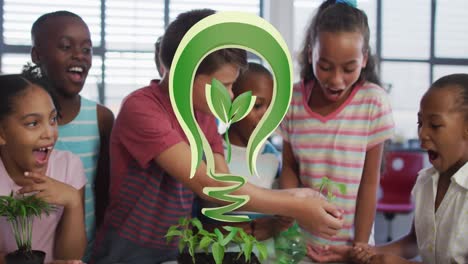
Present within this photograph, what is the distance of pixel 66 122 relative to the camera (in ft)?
4.45

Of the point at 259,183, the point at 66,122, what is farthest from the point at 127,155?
the point at 259,183

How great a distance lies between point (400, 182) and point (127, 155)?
3.14 m

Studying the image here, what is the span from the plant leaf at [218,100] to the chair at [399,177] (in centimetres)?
319

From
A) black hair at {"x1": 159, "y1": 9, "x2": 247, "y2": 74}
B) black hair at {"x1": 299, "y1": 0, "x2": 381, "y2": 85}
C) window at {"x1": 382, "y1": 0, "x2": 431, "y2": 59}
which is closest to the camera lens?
black hair at {"x1": 159, "y1": 9, "x2": 247, "y2": 74}

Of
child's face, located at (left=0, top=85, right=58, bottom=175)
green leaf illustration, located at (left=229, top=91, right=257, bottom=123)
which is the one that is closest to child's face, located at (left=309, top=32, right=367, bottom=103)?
green leaf illustration, located at (left=229, top=91, right=257, bottom=123)

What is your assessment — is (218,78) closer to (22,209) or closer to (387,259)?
(22,209)

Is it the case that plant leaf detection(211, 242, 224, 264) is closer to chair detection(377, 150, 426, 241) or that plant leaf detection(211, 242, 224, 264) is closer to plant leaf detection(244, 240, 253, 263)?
plant leaf detection(244, 240, 253, 263)

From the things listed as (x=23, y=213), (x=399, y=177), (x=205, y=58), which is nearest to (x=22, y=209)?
(x=23, y=213)

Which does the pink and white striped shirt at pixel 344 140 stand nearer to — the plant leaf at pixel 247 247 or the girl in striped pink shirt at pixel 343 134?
the girl in striped pink shirt at pixel 343 134

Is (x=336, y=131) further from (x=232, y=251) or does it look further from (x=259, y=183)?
(x=232, y=251)

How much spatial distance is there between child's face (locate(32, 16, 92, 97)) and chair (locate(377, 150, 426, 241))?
117 inches

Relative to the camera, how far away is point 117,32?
4168 mm

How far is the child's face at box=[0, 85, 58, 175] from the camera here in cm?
107

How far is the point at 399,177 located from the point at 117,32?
106 inches
